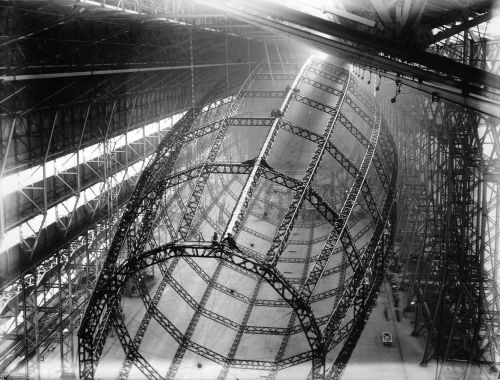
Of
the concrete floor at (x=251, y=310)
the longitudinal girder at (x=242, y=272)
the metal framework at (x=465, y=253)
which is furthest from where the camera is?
the concrete floor at (x=251, y=310)

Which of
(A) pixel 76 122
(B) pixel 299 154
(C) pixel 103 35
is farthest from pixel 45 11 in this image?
(B) pixel 299 154

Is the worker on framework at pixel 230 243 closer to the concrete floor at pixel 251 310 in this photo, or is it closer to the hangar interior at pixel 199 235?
the hangar interior at pixel 199 235

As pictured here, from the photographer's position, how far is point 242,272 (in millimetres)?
28703

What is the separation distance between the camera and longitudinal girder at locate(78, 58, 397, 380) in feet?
59.4

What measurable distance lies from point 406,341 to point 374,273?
10.4 feet

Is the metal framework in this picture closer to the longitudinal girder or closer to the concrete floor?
the concrete floor

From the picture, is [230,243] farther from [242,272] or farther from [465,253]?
[242,272]

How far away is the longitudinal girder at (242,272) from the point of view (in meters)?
18.1

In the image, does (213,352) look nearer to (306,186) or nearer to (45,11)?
(306,186)

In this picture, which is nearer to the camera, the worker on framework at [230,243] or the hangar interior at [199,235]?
the worker on framework at [230,243]

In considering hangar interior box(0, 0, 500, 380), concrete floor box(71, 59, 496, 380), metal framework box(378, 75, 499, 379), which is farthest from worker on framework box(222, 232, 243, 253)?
metal framework box(378, 75, 499, 379)

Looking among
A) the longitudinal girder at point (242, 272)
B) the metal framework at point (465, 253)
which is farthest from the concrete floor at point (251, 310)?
the metal framework at point (465, 253)

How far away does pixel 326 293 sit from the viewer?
2705 centimetres

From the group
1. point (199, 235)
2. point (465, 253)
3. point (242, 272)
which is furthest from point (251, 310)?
point (465, 253)
